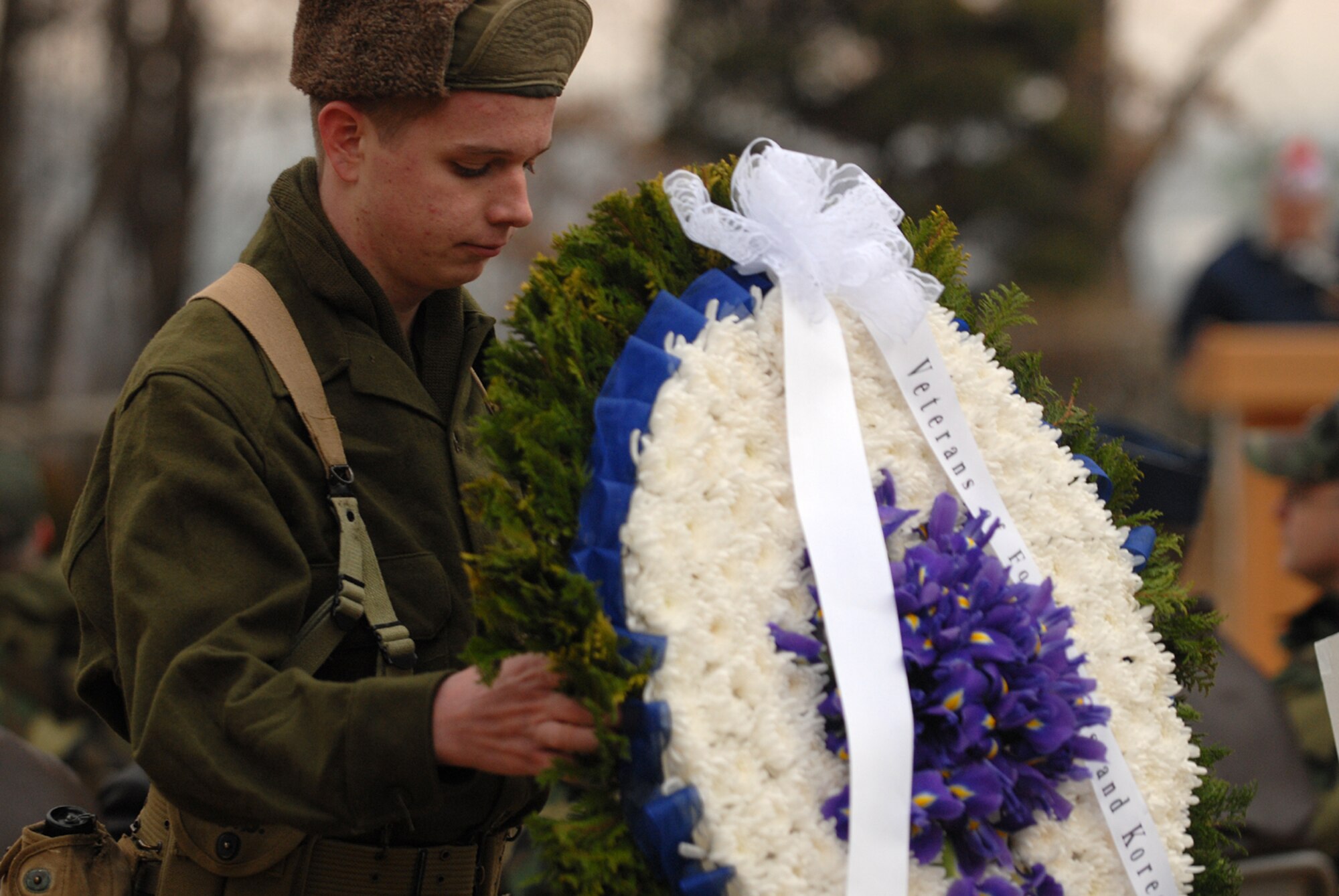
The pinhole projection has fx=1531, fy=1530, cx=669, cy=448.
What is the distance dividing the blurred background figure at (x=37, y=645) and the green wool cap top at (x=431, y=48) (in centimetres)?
321

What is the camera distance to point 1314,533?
405 cm

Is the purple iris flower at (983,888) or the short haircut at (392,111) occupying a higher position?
the short haircut at (392,111)

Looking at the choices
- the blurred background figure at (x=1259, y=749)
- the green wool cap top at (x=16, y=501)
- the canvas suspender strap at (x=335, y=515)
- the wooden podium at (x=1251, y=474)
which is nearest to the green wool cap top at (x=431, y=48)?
the canvas suspender strap at (x=335, y=515)

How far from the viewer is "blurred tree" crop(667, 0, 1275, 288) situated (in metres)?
12.3

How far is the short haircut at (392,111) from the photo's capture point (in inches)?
78.9

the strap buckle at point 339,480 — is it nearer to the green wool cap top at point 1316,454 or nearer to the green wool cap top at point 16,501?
the green wool cap top at point 1316,454

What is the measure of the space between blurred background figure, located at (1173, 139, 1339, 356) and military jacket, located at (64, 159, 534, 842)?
221 inches

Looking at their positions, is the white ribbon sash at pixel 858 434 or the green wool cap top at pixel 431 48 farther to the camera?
the green wool cap top at pixel 431 48

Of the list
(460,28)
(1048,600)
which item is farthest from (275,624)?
(1048,600)

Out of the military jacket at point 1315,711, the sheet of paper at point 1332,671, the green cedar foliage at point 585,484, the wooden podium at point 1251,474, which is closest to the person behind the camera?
the green cedar foliage at point 585,484

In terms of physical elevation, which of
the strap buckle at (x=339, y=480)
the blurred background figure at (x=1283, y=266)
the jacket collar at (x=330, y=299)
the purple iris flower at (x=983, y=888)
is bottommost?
the purple iris flower at (x=983, y=888)

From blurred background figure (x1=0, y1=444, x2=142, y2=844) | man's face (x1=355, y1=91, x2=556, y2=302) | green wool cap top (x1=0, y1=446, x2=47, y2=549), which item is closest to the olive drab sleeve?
man's face (x1=355, y1=91, x2=556, y2=302)

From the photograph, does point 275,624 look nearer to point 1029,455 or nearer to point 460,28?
point 460,28

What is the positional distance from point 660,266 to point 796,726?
0.61 m
